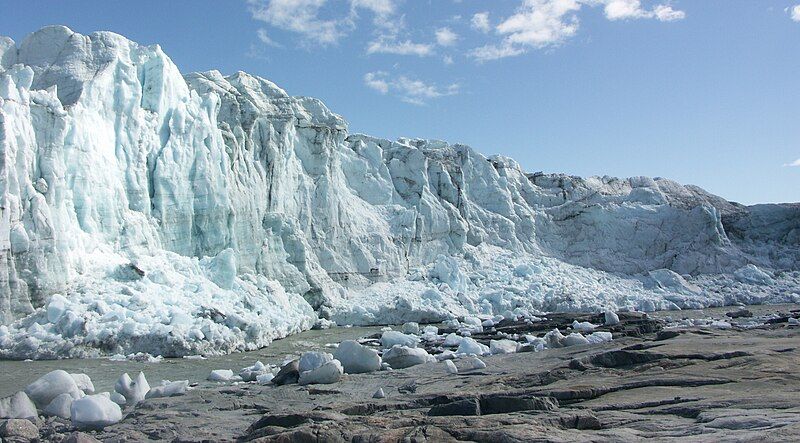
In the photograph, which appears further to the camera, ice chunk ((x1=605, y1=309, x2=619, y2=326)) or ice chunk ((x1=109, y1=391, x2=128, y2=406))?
ice chunk ((x1=605, y1=309, x2=619, y2=326))

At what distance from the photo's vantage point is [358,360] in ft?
38.1

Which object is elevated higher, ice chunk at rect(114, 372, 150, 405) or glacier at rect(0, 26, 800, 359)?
glacier at rect(0, 26, 800, 359)

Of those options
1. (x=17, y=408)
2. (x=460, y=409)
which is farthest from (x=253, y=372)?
(x=460, y=409)

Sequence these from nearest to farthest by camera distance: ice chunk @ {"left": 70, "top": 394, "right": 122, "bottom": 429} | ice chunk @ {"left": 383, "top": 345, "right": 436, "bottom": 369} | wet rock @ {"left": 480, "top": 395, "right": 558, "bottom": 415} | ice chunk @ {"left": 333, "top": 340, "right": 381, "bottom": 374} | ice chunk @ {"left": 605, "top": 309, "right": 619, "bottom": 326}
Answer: wet rock @ {"left": 480, "top": 395, "right": 558, "bottom": 415} < ice chunk @ {"left": 70, "top": 394, "right": 122, "bottom": 429} < ice chunk @ {"left": 333, "top": 340, "right": 381, "bottom": 374} < ice chunk @ {"left": 383, "top": 345, "right": 436, "bottom": 369} < ice chunk @ {"left": 605, "top": 309, "right": 619, "bottom": 326}

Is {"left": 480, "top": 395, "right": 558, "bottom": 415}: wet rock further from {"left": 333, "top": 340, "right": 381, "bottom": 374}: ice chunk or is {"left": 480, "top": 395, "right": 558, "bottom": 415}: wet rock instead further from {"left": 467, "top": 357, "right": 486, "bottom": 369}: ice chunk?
{"left": 333, "top": 340, "right": 381, "bottom": 374}: ice chunk

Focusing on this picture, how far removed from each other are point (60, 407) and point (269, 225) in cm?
1699

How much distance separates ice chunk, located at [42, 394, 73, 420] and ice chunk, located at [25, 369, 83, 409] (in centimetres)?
49

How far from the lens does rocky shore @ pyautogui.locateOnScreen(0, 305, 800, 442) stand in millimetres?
5441

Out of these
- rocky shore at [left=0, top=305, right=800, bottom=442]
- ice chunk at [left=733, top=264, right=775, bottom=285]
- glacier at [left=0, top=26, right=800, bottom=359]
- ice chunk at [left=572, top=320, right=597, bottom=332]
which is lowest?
rocky shore at [left=0, top=305, right=800, bottom=442]

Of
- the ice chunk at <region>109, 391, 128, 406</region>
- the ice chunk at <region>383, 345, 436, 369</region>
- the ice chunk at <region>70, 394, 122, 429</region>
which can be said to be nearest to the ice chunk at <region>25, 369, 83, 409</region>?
the ice chunk at <region>109, 391, 128, 406</region>

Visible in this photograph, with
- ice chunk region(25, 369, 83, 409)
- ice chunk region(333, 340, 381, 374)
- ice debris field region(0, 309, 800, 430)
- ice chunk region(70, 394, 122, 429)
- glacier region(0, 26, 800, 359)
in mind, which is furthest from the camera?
glacier region(0, 26, 800, 359)

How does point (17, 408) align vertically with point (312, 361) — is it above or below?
below

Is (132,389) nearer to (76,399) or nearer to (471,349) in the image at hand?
(76,399)

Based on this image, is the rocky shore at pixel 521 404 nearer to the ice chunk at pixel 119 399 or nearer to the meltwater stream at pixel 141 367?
the ice chunk at pixel 119 399
